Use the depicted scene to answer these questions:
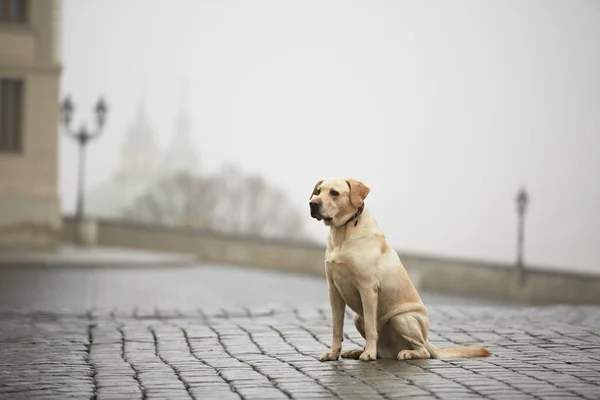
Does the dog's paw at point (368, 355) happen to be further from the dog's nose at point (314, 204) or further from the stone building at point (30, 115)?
the stone building at point (30, 115)

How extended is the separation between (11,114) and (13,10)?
2.70 meters

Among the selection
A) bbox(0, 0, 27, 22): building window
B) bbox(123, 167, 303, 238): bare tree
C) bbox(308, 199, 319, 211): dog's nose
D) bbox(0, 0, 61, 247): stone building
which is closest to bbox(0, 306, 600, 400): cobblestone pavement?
bbox(308, 199, 319, 211): dog's nose

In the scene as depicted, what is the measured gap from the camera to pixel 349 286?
8.13 meters

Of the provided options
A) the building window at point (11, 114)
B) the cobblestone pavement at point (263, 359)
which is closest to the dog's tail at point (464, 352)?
the cobblestone pavement at point (263, 359)

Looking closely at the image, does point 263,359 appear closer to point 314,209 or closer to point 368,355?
point 368,355

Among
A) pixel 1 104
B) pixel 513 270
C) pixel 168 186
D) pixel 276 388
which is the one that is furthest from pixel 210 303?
pixel 168 186

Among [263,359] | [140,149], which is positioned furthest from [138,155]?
[263,359]

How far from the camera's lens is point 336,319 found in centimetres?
830

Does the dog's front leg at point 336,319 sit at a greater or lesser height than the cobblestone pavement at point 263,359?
greater

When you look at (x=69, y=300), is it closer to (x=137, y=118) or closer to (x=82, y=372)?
(x=82, y=372)

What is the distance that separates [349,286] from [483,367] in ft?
3.57

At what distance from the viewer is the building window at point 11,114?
30.3 m

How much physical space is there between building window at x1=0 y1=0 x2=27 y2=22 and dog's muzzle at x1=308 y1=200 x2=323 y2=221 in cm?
2409

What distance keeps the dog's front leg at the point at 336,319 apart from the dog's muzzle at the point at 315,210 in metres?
0.57
